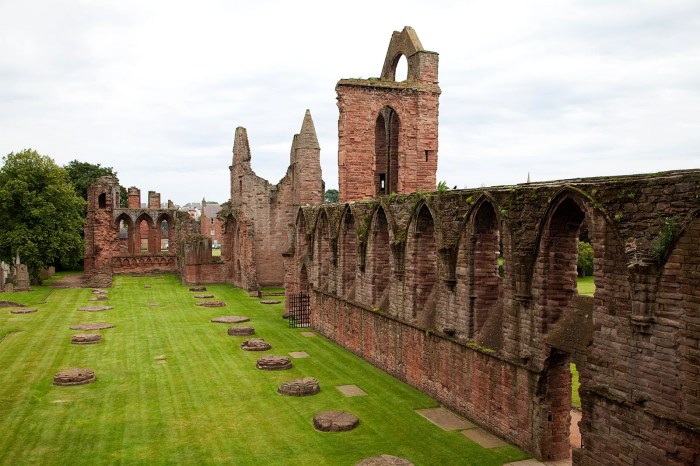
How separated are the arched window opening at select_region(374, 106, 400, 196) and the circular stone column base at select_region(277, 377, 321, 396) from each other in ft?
41.9

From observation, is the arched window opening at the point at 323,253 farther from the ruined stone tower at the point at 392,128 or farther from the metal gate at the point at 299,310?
the ruined stone tower at the point at 392,128

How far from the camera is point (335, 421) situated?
39.0 feet

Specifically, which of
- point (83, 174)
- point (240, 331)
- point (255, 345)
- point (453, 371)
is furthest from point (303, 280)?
point (83, 174)

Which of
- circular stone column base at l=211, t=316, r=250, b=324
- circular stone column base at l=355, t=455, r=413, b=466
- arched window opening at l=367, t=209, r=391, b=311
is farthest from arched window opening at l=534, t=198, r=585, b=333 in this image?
circular stone column base at l=211, t=316, r=250, b=324

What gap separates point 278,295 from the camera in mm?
32875

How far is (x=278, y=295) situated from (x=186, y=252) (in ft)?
25.4

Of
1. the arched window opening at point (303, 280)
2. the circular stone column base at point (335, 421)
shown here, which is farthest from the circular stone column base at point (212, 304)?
the circular stone column base at point (335, 421)

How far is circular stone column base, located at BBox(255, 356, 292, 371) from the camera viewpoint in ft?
53.8

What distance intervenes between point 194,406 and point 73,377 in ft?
12.8

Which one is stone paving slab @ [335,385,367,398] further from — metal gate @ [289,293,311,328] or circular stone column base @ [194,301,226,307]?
circular stone column base @ [194,301,226,307]

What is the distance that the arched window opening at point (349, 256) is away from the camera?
776 inches

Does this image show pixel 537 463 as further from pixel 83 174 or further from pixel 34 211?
pixel 83 174

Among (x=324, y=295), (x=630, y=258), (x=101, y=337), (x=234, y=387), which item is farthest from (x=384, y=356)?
(x=101, y=337)

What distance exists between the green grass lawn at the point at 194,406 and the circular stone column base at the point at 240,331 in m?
0.35
